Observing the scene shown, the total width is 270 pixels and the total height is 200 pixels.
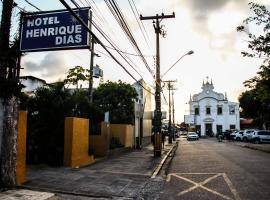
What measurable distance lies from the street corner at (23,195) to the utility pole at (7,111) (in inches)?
27.6

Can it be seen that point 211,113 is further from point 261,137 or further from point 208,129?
point 261,137

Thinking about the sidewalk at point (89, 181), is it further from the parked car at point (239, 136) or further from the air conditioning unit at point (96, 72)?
the parked car at point (239, 136)

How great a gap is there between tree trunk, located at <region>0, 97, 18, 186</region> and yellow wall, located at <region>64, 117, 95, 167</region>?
554 cm

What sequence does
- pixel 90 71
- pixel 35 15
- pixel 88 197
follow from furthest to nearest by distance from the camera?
1. pixel 90 71
2. pixel 35 15
3. pixel 88 197

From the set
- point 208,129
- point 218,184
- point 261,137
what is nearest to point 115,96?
point 261,137

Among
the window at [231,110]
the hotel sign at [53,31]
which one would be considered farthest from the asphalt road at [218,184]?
the window at [231,110]

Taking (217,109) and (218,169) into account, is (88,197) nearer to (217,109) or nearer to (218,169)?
(218,169)

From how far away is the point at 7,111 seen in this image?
10422 millimetres

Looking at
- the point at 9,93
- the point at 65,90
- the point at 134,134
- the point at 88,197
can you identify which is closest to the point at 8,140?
the point at 9,93

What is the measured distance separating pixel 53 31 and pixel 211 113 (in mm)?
84693

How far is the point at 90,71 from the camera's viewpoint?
26.1 metres

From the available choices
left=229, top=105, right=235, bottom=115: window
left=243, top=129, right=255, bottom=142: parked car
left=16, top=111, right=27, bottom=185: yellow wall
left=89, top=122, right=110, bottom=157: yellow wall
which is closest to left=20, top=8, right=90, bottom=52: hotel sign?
left=16, top=111, right=27, bottom=185: yellow wall

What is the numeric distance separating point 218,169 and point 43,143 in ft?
25.2

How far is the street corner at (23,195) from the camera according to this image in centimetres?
895
